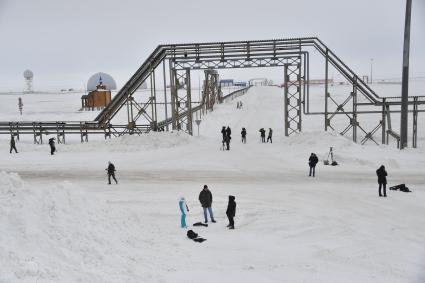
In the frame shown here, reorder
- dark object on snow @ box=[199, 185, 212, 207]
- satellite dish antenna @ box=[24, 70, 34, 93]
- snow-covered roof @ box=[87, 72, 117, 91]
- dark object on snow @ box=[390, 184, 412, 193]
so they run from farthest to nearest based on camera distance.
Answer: satellite dish antenna @ box=[24, 70, 34, 93] < snow-covered roof @ box=[87, 72, 117, 91] < dark object on snow @ box=[390, 184, 412, 193] < dark object on snow @ box=[199, 185, 212, 207]

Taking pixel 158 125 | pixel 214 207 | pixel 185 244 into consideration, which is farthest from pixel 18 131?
pixel 185 244

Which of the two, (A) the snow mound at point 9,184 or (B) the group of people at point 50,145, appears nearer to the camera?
(A) the snow mound at point 9,184

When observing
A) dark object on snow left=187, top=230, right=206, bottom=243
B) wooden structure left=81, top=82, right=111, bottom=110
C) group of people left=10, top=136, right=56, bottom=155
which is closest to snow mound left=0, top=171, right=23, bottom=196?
dark object on snow left=187, top=230, right=206, bottom=243

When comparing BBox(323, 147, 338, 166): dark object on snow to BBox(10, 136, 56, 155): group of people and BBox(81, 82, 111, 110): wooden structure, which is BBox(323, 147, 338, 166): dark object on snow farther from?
BBox(81, 82, 111, 110): wooden structure

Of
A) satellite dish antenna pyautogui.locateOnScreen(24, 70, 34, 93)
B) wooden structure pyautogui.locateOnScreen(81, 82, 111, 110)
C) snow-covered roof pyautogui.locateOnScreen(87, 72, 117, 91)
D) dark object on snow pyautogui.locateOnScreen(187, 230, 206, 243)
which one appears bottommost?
dark object on snow pyautogui.locateOnScreen(187, 230, 206, 243)

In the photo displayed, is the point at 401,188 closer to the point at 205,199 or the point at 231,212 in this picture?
the point at 231,212

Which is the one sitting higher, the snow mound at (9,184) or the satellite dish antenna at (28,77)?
the satellite dish antenna at (28,77)

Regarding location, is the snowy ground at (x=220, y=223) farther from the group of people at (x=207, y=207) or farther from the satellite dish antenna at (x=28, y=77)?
the satellite dish antenna at (x=28, y=77)

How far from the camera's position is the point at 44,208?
31.1 feet

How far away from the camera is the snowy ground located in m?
8.53

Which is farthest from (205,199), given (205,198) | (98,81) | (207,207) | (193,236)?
(98,81)

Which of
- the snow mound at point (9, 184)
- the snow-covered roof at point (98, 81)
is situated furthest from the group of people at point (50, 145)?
the snow-covered roof at point (98, 81)

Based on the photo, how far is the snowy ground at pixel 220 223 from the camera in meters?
8.53

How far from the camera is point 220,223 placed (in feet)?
42.5
